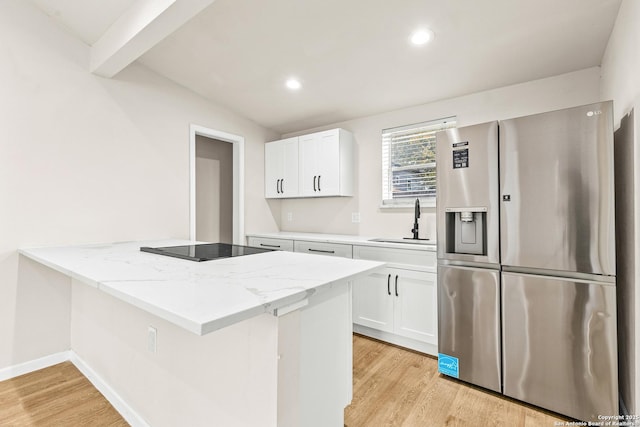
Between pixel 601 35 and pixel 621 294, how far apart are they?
161 centimetres

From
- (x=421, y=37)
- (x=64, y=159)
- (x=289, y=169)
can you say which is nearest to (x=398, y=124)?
(x=421, y=37)

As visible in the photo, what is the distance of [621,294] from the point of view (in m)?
1.71

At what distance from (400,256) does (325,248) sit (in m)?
0.78

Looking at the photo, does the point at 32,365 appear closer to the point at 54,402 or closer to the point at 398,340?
the point at 54,402

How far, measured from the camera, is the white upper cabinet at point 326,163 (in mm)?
3346

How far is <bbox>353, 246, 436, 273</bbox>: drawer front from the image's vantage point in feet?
8.06

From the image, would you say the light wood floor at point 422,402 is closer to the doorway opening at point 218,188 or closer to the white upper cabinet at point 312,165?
the white upper cabinet at point 312,165

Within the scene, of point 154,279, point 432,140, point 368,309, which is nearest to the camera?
point 154,279

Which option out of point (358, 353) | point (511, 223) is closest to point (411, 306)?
point (358, 353)

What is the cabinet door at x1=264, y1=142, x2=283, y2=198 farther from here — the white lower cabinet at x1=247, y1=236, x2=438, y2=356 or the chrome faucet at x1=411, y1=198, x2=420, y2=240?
the chrome faucet at x1=411, y1=198, x2=420, y2=240

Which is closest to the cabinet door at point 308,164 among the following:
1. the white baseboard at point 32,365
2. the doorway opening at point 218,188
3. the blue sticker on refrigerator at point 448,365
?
the doorway opening at point 218,188

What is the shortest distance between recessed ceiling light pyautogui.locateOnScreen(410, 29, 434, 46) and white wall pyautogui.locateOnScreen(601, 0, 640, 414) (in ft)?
3.24

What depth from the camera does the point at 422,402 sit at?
6.18ft

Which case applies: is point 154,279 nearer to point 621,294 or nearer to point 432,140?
point 621,294
